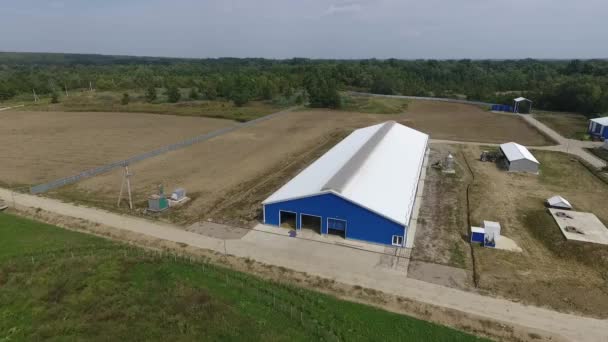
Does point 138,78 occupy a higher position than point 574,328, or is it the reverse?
point 138,78

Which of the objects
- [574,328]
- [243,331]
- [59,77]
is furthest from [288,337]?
[59,77]

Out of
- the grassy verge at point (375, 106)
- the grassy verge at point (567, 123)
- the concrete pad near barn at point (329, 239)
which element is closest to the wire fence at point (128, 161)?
the concrete pad near barn at point (329, 239)

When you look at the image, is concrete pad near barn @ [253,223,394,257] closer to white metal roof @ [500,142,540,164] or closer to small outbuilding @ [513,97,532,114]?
white metal roof @ [500,142,540,164]

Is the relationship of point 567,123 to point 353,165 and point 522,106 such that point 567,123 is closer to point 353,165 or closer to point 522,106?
point 522,106

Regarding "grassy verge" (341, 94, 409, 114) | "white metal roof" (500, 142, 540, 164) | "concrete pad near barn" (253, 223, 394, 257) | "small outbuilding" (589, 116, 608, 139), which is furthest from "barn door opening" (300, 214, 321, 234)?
"grassy verge" (341, 94, 409, 114)

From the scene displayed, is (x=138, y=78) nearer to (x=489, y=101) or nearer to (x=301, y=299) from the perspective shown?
(x=489, y=101)
